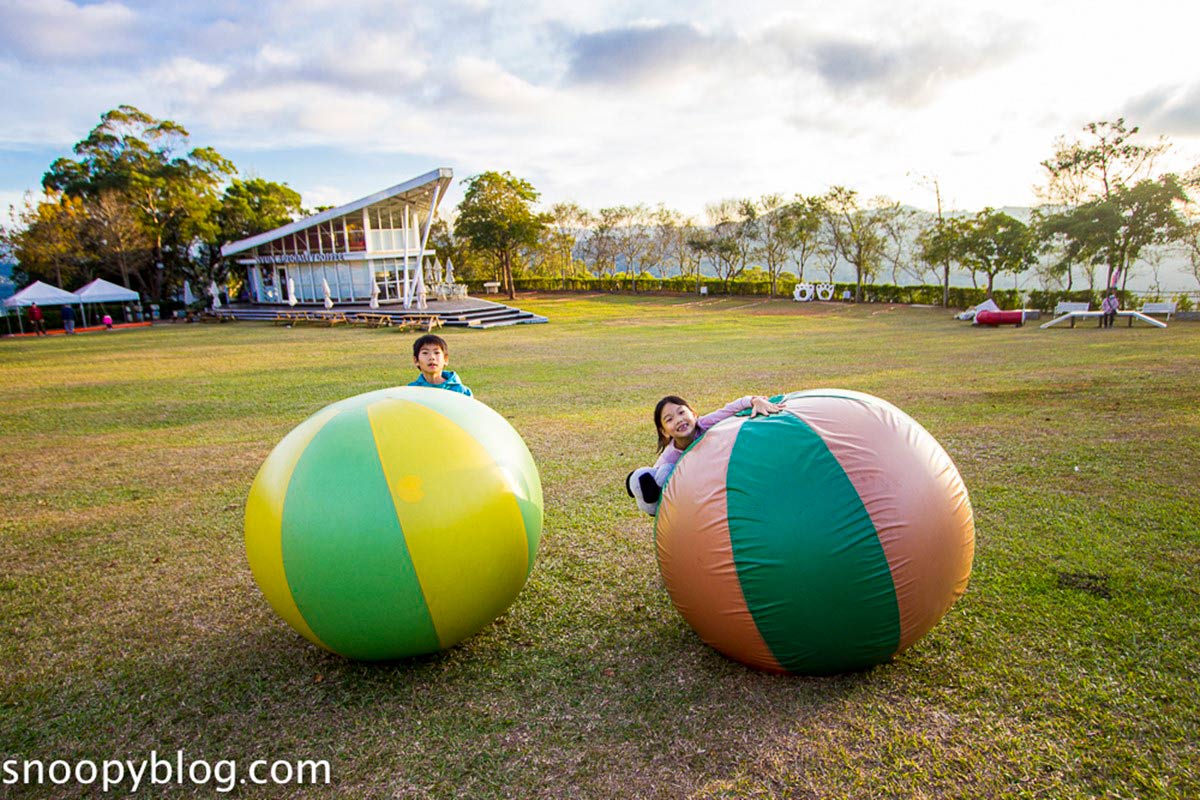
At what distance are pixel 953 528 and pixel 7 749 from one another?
16.6 ft

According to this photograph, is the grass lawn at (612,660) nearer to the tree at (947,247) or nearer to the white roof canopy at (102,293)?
the tree at (947,247)

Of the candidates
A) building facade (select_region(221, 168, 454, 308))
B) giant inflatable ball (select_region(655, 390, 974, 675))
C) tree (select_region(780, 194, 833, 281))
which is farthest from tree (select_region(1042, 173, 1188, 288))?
giant inflatable ball (select_region(655, 390, 974, 675))

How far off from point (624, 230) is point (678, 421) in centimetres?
5906

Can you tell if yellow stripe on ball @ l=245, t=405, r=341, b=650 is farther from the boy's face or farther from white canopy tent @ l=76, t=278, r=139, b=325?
white canopy tent @ l=76, t=278, r=139, b=325

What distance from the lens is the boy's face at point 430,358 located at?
19.1 ft

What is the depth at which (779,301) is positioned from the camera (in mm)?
44688

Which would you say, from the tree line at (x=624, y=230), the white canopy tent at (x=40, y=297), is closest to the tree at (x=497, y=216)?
the tree line at (x=624, y=230)

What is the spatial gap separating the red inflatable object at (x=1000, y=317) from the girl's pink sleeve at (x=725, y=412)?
25889 millimetres

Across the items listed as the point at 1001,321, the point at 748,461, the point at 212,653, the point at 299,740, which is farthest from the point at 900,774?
the point at 1001,321

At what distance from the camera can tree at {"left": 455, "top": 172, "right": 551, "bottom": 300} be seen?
46719mm

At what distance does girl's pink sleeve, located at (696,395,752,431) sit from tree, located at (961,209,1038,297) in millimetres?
37951

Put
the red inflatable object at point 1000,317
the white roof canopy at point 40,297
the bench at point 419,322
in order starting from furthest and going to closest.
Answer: the white roof canopy at point 40,297 < the bench at point 419,322 < the red inflatable object at point 1000,317

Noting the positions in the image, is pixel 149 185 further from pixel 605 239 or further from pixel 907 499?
pixel 907 499

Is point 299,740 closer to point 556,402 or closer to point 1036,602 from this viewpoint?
point 1036,602
